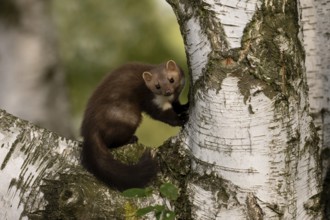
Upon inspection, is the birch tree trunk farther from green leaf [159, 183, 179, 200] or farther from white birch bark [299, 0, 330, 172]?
green leaf [159, 183, 179, 200]

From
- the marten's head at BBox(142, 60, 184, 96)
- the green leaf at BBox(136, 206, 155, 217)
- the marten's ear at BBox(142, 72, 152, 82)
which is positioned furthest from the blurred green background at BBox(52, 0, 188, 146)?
the green leaf at BBox(136, 206, 155, 217)

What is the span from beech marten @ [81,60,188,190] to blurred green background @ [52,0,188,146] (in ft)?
29.1

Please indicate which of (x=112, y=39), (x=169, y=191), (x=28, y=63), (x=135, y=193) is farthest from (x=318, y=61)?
(x=112, y=39)

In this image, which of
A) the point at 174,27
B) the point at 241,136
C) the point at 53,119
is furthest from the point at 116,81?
the point at 174,27

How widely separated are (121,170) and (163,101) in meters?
1.29

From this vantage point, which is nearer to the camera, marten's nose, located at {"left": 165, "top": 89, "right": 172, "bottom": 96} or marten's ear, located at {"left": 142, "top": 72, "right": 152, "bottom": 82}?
marten's ear, located at {"left": 142, "top": 72, "right": 152, "bottom": 82}

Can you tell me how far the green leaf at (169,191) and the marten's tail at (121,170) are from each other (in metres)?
0.17

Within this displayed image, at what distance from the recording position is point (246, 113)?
3281 mm

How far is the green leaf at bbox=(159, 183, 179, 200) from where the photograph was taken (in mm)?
3436

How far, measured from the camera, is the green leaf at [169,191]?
344cm

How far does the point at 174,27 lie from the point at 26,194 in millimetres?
11004

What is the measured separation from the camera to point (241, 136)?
3.31 m

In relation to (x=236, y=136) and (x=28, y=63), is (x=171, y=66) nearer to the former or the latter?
(x=236, y=136)

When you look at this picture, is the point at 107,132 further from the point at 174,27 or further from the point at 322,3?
the point at 174,27
